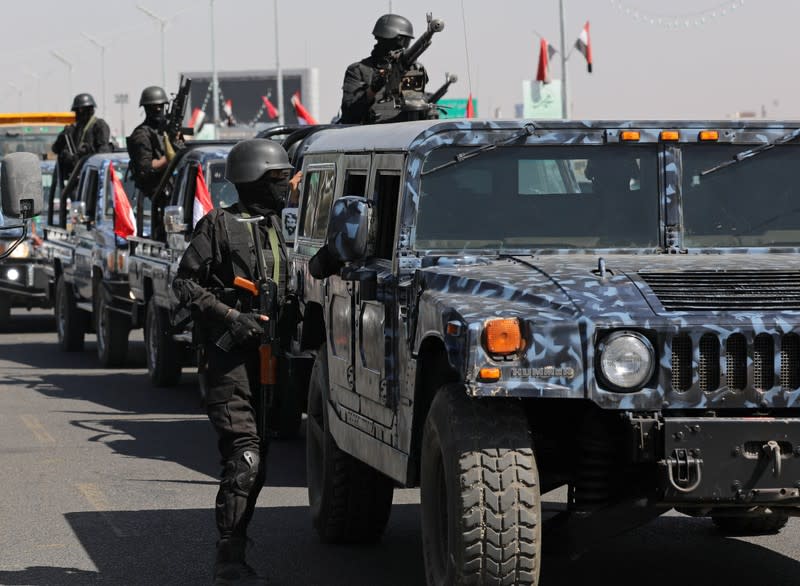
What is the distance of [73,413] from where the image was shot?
1508cm

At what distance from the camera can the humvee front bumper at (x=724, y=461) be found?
6.15 metres

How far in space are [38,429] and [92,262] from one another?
5545mm

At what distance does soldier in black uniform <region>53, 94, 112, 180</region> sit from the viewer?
23.0 metres

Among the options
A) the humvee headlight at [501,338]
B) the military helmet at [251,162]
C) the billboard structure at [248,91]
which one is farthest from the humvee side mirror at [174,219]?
the billboard structure at [248,91]

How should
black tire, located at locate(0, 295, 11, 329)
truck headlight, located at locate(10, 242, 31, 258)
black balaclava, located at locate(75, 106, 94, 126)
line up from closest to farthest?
truck headlight, located at locate(10, 242, 31, 258) < black balaclava, located at locate(75, 106, 94, 126) < black tire, located at locate(0, 295, 11, 329)

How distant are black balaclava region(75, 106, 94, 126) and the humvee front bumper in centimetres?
1811

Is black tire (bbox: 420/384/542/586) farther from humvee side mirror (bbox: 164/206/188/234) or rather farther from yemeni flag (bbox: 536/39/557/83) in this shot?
yemeni flag (bbox: 536/39/557/83)

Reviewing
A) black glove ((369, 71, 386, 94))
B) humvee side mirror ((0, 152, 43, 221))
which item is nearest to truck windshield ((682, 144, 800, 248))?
humvee side mirror ((0, 152, 43, 221))

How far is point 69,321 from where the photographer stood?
20719mm

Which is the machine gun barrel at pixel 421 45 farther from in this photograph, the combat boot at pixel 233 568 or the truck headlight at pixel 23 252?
the truck headlight at pixel 23 252

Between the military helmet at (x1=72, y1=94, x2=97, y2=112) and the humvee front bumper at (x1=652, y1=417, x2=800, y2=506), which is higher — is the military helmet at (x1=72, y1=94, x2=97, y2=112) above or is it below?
above

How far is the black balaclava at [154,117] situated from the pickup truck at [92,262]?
32.1 inches

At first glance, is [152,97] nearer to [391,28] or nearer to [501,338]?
[391,28]

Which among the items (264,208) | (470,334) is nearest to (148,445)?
(264,208)
